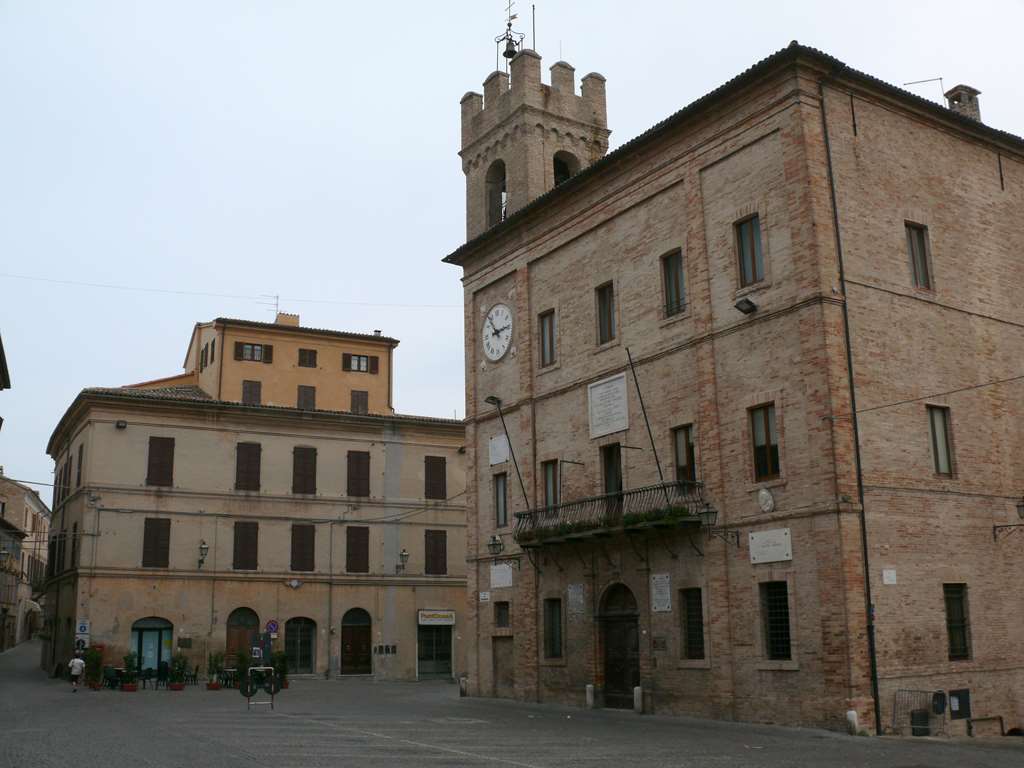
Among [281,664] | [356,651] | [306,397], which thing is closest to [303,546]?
[356,651]

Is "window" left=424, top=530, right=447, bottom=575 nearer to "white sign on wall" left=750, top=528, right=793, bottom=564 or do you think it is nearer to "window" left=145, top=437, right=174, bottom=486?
"window" left=145, top=437, right=174, bottom=486

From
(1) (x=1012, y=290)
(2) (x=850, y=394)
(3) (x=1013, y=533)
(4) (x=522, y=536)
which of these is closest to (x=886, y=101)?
(1) (x=1012, y=290)

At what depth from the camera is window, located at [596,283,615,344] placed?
1019 inches

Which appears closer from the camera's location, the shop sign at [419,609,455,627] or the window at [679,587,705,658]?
the window at [679,587,705,658]

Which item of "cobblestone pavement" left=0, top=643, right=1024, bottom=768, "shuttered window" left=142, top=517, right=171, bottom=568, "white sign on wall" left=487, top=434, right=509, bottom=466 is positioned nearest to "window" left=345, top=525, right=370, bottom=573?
"shuttered window" left=142, top=517, right=171, bottom=568

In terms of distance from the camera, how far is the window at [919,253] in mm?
21984

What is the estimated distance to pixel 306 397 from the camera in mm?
46469

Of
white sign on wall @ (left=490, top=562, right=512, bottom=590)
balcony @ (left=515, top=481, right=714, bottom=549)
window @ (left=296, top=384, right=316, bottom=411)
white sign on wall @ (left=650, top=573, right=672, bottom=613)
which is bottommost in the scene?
white sign on wall @ (left=650, top=573, right=672, bottom=613)

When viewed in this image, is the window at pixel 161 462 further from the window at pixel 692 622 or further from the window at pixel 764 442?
the window at pixel 764 442

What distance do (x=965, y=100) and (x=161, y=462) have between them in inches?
1159

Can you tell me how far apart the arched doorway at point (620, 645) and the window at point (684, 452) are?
3125 millimetres

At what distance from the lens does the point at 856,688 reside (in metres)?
18.5

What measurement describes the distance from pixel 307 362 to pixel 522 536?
900 inches

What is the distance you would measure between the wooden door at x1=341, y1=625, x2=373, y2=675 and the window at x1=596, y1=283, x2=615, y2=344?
2137cm
